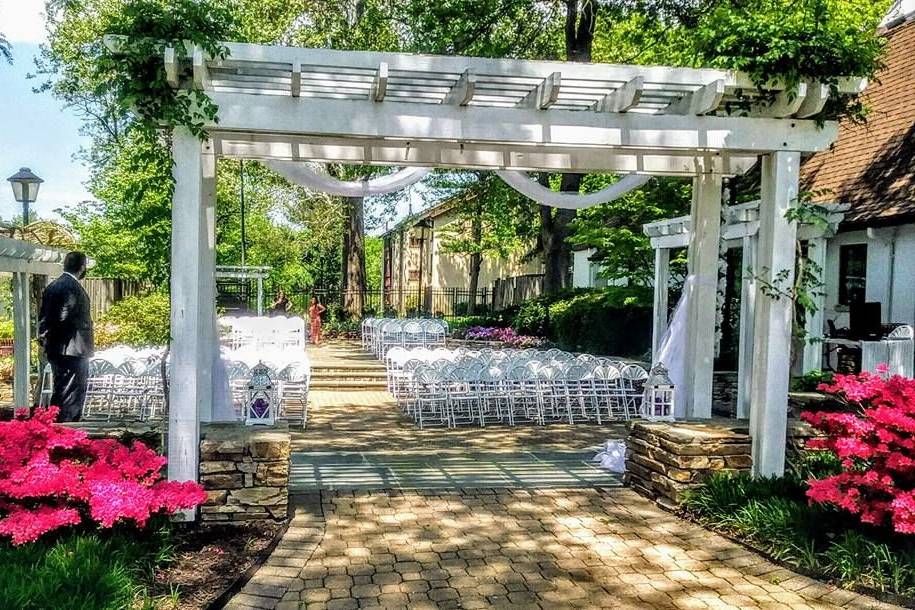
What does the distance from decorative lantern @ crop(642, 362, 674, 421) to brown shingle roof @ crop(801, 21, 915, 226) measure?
6.72 metres

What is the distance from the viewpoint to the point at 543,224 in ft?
67.7

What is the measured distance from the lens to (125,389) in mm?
9859

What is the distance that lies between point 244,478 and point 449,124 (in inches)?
117

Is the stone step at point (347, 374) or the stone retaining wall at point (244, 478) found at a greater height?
the stone retaining wall at point (244, 478)

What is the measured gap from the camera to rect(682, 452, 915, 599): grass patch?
14.4ft

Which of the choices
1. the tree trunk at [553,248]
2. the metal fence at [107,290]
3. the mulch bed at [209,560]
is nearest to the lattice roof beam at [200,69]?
the mulch bed at [209,560]

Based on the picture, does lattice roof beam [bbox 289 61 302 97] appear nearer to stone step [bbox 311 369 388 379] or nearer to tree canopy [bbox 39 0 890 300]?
tree canopy [bbox 39 0 890 300]

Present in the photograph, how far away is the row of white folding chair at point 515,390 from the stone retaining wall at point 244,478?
178 inches

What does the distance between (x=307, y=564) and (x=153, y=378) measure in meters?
6.24

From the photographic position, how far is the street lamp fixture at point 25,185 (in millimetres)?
12406

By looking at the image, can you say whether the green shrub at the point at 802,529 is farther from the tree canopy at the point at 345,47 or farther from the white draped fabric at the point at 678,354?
the tree canopy at the point at 345,47

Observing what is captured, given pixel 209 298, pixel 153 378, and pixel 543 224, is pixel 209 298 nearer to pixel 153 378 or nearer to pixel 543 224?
pixel 153 378

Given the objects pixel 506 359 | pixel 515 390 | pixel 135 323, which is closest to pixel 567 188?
pixel 506 359

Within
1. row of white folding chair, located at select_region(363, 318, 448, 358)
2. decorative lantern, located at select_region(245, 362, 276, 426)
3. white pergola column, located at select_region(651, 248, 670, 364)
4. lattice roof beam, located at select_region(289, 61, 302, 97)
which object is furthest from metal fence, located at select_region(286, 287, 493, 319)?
lattice roof beam, located at select_region(289, 61, 302, 97)
